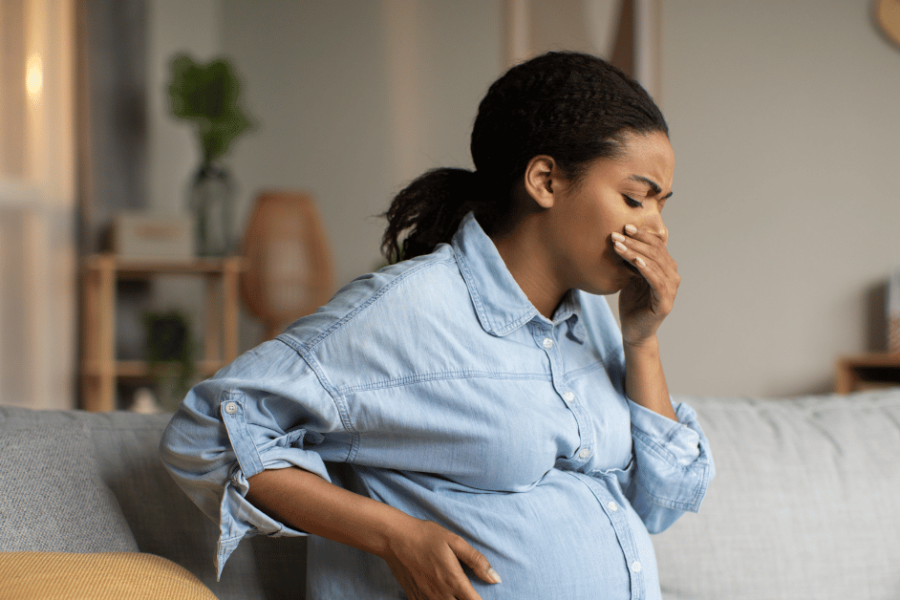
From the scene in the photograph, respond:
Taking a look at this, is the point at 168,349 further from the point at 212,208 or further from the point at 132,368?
the point at 212,208

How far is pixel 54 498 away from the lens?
2.69ft

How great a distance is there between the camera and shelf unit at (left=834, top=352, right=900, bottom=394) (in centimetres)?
252

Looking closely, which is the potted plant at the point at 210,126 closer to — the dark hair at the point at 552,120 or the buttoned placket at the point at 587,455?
the dark hair at the point at 552,120

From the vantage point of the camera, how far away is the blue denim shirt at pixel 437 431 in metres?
0.74

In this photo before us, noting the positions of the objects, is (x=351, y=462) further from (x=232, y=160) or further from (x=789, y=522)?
(x=232, y=160)

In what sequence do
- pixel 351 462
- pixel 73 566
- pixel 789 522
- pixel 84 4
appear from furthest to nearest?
pixel 84 4 < pixel 789 522 < pixel 351 462 < pixel 73 566

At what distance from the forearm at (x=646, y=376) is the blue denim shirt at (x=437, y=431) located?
0.07 m

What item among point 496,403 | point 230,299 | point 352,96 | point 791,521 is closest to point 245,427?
point 496,403

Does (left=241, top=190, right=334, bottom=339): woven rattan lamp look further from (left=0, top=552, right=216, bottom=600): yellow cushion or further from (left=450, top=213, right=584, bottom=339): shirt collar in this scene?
(left=0, top=552, right=216, bottom=600): yellow cushion

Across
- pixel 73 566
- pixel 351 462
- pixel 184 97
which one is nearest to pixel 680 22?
pixel 184 97

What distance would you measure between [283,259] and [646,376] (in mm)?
2497

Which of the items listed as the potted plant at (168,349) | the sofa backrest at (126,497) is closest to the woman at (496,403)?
the sofa backrest at (126,497)

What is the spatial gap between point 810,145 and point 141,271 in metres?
2.81

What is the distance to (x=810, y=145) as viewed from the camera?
295 cm
